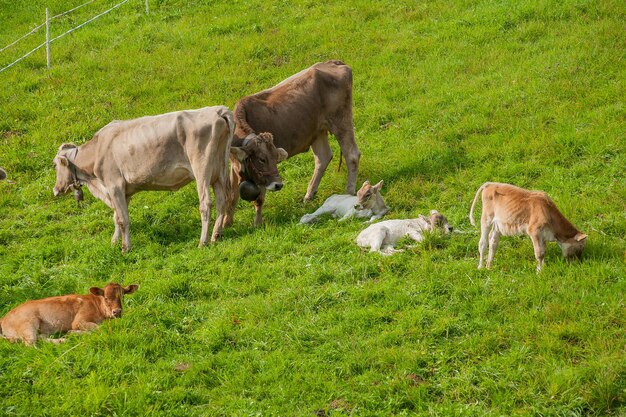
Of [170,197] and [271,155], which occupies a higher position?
[271,155]

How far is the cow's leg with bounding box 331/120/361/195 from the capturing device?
17234mm

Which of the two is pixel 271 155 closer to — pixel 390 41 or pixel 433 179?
pixel 433 179

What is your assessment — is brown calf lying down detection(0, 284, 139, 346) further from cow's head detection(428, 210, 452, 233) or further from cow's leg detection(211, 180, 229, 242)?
cow's head detection(428, 210, 452, 233)

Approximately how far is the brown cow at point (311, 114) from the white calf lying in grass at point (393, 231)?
3.33 metres

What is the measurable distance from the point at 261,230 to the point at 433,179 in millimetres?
3575

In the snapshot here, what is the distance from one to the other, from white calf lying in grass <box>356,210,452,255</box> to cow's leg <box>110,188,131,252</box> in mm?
4081

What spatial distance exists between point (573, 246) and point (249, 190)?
5814mm

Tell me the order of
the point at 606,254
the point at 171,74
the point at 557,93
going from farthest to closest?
the point at 171,74
the point at 557,93
the point at 606,254

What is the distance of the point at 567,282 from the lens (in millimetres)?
11289

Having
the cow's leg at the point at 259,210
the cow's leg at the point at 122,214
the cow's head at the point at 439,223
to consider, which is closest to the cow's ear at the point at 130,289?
the cow's leg at the point at 122,214

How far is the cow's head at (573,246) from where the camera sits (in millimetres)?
11812

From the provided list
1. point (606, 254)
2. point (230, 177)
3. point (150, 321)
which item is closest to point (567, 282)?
point (606, 254)

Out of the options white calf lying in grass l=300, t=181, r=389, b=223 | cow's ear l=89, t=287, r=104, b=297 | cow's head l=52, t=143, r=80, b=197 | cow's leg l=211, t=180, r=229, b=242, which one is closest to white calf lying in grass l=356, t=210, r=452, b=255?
white calf lying in grass l=300, t=181, r=389, b=223

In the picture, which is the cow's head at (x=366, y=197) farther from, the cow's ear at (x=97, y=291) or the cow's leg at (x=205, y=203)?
the cow's ear at (x=97, y=291)
